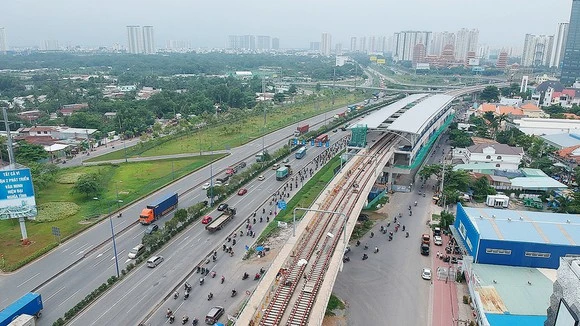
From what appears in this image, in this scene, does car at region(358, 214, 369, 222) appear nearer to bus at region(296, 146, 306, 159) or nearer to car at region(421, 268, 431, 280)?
car at region(421, 268, 431, 280)

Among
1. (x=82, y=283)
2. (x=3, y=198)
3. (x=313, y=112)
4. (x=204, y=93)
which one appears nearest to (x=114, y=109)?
(x=204, y=93)

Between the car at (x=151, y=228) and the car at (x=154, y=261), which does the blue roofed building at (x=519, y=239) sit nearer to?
the car at (x=154, y=261)

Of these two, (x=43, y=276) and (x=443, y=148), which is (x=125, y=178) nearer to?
(x=43, y=276)

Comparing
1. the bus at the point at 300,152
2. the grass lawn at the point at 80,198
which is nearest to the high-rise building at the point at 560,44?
the bus at the point at 300,152

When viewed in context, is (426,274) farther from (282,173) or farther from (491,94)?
(491,94)

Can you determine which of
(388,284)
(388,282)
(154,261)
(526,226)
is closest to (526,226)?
(526,226)
